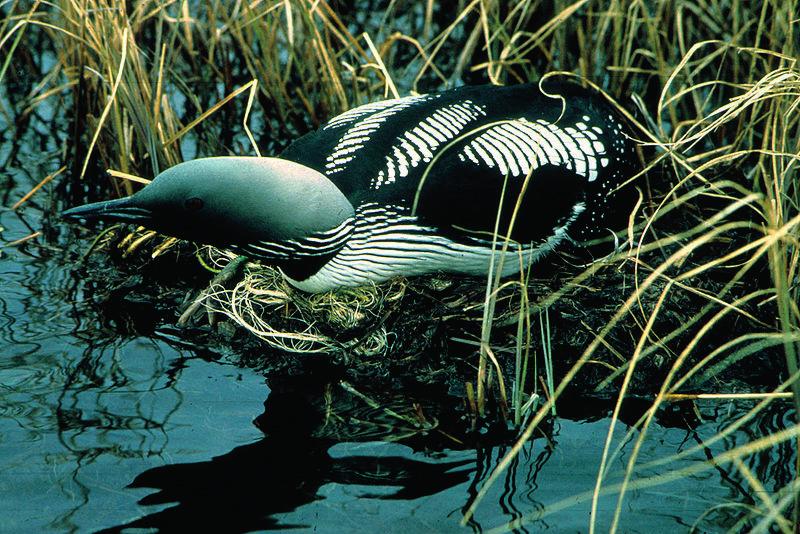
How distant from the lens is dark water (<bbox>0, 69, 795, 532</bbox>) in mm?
2176

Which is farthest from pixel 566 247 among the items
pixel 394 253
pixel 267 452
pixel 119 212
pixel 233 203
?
pixel 119 212

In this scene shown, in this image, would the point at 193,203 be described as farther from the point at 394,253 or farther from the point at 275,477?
the point at 275,477

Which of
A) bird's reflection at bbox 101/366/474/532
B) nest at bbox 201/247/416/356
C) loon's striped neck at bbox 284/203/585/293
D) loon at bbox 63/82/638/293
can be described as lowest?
bird's reflection at bbox 101/366/474/532

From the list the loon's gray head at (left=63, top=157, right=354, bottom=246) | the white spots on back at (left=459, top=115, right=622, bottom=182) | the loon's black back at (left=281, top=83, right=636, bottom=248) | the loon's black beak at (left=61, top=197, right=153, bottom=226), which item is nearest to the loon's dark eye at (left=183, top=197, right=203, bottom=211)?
the loon's gray head at (left=63, top=157, right=354, bottom=246)

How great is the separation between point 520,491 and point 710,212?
1.60 meters

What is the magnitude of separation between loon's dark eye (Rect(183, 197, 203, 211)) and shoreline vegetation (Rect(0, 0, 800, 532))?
1.33ft

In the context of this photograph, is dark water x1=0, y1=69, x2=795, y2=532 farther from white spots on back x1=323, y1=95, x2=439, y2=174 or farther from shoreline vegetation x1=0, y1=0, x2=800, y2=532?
white spots on back x1=323, y1=95, x2=439, y2=174

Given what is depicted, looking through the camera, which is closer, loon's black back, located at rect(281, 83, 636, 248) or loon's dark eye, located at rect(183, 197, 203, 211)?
loon's dark eye, located at rect(183, 197, 203, 211)

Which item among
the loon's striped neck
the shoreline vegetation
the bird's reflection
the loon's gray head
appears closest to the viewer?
the bird's reflection

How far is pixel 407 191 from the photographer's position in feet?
9.09

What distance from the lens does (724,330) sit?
9.52 ft

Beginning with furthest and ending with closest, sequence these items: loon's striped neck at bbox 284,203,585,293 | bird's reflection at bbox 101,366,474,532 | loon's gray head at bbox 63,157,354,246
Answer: loon's striped neck at bbox 284,203,585,293, loon's gray head at bbox 63,157,354,246, bird's reflection at bbox 101,366,474,532

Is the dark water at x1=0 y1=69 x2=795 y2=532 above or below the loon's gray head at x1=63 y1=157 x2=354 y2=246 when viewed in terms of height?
below

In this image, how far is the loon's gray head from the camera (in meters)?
2.60
